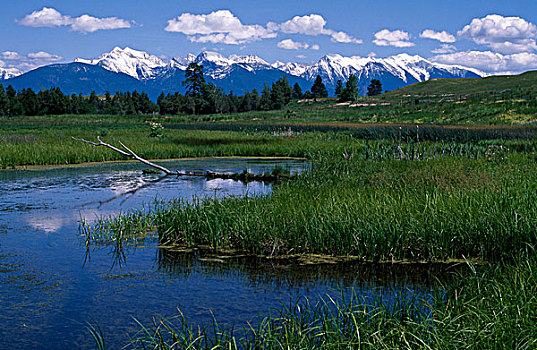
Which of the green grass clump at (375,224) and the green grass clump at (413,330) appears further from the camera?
the green grass clump at (375,224)

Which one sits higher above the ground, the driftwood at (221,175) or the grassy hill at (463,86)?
the grassy hill at (463,86)

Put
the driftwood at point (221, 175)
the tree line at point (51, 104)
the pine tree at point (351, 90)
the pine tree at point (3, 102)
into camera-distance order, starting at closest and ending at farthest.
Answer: the driftwood at point (221, 175) → the pine tree at point (351, 90) → the pine tree at point (3, 102) → the tree line at point (51, 104)

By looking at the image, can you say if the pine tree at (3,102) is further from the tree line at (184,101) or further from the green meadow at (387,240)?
the green meadow at (387,240)

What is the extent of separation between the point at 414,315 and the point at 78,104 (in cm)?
13506

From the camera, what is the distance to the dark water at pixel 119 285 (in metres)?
6.62

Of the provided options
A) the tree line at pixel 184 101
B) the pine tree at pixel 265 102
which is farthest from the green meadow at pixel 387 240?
the pine tree at pixel 265 102

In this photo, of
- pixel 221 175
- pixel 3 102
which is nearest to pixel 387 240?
pixel 221 175

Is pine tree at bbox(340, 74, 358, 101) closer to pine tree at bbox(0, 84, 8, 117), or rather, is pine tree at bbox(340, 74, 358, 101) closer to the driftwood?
pine tree at bbox(0, 84, 8, 117)

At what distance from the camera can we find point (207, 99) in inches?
4938

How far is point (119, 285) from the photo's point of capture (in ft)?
26.6

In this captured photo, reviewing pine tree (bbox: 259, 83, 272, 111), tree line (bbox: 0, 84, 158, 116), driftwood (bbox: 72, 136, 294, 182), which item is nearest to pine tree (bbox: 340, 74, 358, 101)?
pine tree (bbox: 259, 83, 272, 111)

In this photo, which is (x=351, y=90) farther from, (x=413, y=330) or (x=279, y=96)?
A: (x=413, y=330)

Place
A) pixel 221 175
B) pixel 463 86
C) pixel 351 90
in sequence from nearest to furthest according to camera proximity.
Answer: pixel 221 175, pixel 463 86, pixel 351 90

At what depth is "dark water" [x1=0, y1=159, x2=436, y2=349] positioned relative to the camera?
261 inches
